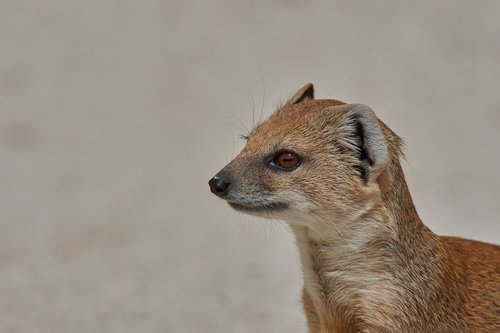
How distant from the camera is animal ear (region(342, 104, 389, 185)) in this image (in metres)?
3.96

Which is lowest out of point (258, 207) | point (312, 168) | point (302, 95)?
point (258, 207)

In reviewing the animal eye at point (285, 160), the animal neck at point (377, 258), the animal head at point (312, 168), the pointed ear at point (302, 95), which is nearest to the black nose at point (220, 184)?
the animal head at point (312, 168)

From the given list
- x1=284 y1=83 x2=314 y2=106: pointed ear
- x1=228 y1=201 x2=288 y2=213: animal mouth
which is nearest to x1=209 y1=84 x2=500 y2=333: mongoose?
x1=228 y1=201 x2=288 y2=213: animal mouth

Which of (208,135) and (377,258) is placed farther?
(208,135)

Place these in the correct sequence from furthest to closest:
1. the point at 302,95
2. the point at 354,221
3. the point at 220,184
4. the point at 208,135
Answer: the point at 208,135
the point at 302,95
the point at 354,221
the point at 220,184

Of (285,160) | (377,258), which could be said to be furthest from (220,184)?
(377,258)

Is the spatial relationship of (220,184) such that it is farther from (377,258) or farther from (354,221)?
(377,258)

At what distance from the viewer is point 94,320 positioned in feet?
19.2

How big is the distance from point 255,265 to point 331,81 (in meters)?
2.83

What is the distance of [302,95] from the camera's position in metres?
4.55

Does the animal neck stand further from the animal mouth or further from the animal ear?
the animal mouth

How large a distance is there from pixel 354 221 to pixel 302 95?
0.79 meters

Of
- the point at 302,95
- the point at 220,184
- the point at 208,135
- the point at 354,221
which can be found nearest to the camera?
the point at 220,184

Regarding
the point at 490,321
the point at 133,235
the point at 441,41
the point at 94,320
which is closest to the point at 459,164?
the point at 441,41
